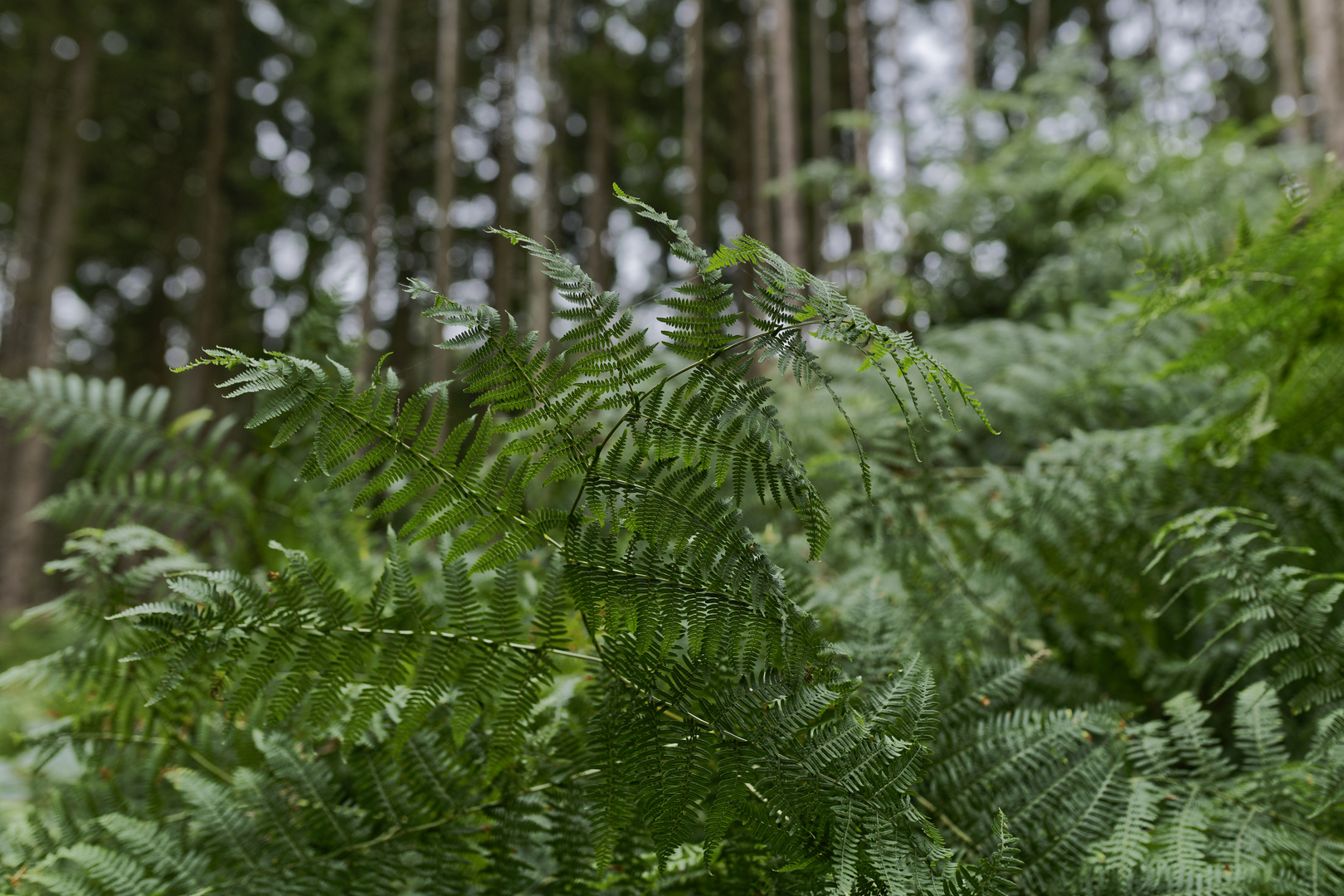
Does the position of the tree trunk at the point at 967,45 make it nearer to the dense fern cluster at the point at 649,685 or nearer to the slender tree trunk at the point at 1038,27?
the slender tree trunk at the point at 1038,27

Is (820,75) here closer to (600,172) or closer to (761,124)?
(761,124)

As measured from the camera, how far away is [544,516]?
93 centimetres

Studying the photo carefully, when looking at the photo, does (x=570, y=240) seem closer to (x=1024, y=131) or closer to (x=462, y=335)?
(x=1024, y=131)

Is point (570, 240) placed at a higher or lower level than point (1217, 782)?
higher

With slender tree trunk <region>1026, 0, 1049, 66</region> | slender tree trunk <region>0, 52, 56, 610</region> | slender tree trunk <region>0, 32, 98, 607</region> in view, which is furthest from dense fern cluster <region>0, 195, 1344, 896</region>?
slender tree trunk <region>1026, 0, 1049, 66</region>

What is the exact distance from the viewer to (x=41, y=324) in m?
9.60

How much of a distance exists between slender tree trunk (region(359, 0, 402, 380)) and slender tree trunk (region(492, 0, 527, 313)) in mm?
2078

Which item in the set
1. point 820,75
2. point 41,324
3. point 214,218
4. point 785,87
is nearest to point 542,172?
point 785,87

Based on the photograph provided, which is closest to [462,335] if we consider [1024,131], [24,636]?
[1024,131]

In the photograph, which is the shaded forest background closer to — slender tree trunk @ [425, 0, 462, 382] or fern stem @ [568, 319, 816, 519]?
slender tree trunk @ [425, 0, 462, 382]

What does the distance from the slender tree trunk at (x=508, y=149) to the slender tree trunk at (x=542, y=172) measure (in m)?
0.53

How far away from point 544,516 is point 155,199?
52.1 ft

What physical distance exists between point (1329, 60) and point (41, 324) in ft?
43.6

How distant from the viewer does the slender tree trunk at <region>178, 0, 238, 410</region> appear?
962 centimetres
